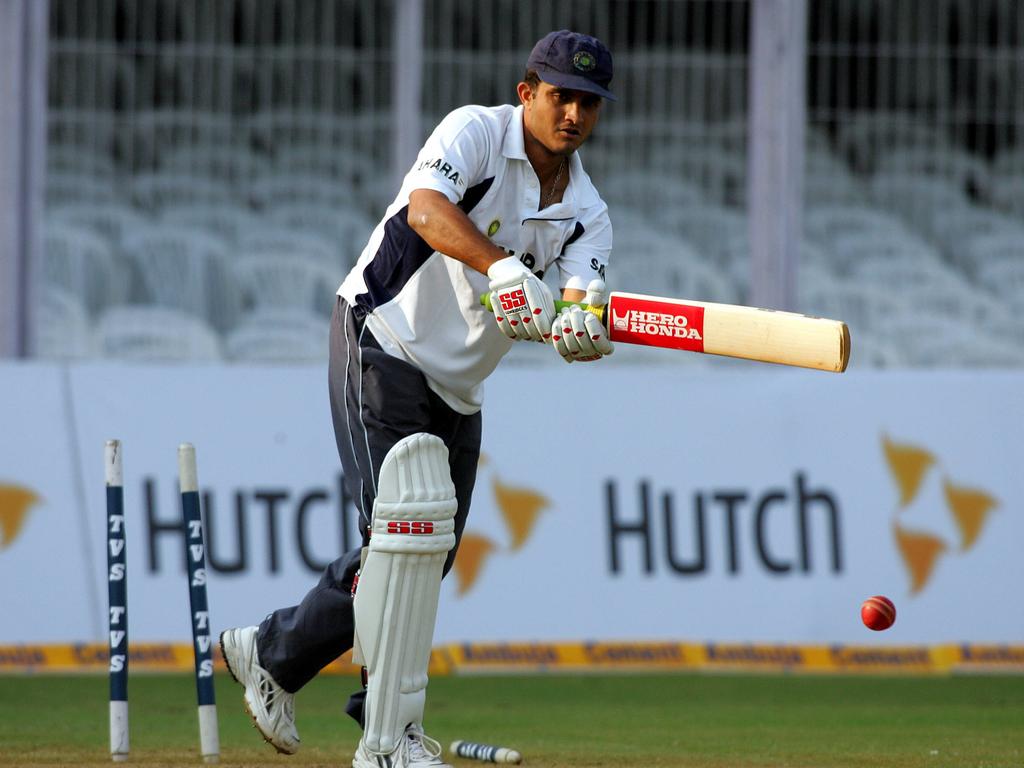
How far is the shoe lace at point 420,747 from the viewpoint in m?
4.18

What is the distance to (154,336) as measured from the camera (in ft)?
31.3

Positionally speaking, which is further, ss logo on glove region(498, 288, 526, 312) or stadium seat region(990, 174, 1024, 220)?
stadium seat region(990, 174, 1024, 220)

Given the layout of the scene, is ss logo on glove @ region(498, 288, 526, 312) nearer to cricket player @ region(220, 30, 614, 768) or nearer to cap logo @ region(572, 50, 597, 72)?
cricket player @ region(220, 30, 614, 768)

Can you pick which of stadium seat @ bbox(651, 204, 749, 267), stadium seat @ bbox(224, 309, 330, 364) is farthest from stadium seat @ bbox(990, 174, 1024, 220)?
stadium seat @ bbox(224, 309, 330, 364)

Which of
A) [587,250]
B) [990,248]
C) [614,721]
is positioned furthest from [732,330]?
[990,248]

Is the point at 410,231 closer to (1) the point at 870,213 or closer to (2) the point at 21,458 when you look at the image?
(2) the point at 21,458

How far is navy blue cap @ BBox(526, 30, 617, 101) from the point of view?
Answer: 4.21m

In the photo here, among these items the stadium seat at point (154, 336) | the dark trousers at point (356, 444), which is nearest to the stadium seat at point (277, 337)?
the stadium seat at point (154, 336)

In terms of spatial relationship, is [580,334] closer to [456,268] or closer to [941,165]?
[456,268]

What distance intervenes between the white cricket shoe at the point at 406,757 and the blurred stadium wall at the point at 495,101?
17.8 ft

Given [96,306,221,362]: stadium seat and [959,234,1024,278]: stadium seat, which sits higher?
[959,234,1024,278]: stadium seat

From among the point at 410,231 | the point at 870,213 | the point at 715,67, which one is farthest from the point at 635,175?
the point at 410,231

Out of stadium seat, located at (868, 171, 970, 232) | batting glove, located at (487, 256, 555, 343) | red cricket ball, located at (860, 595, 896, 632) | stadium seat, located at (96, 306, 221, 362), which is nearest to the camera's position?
batting glove, located at (487, 256, 555, 343)

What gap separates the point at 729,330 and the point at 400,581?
0.99 m
